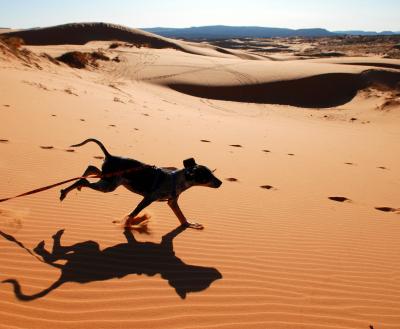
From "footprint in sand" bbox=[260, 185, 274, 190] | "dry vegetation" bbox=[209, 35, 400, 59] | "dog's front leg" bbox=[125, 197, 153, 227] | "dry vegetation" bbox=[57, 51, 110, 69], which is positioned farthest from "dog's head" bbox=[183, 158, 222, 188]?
"dry vegetation" bbox=[209, 35, 400, 59]

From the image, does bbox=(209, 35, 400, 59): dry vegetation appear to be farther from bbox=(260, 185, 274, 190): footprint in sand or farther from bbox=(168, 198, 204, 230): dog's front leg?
bbox=(168, 198, 204, 230): dog's front leg

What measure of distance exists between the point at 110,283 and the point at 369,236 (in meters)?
3.74

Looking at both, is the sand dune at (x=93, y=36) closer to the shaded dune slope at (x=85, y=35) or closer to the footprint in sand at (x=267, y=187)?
the shaded dune slope at (x=85, y=35)

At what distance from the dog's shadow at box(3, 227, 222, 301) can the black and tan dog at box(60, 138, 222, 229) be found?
55 centimetres

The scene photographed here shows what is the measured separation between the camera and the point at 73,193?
6145mm

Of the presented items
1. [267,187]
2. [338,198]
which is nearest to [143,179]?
[267,187]

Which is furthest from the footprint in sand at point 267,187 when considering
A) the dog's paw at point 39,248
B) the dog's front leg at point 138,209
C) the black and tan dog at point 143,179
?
the dog's paw at point 39,248

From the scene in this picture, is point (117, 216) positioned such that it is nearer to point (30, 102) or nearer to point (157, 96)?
point (30, 102)

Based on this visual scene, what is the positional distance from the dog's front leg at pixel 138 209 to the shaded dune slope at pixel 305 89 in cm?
2085

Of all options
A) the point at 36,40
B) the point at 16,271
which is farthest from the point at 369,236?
the point at 36,40

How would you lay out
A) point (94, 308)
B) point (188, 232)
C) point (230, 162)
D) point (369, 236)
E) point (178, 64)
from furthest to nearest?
point (178, 64), point (230, 162), point (369, 236), point (188, 232), point (94, 308)

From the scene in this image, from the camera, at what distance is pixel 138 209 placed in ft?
15.9

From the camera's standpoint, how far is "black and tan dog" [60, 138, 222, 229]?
4.75 m

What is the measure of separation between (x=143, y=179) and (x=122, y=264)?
1.05 m
